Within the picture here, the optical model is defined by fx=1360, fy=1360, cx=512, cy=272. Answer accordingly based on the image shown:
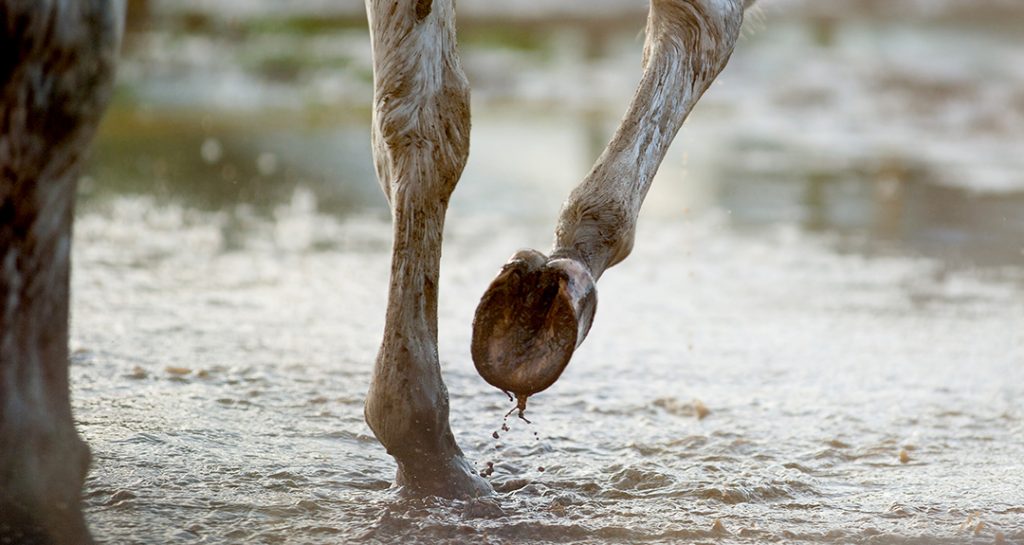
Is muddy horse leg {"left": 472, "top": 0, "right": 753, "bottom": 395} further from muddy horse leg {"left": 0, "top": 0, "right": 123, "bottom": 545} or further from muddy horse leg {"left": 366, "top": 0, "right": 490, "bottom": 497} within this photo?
muddy horse leg {"left": 0, "top": 0, "right": 123, "bottom": 545}

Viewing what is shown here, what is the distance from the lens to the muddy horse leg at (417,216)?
117 inches

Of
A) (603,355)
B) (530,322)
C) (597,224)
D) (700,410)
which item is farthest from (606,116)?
(530,322)

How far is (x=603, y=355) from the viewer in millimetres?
4609

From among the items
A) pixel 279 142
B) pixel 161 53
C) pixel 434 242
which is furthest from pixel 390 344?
pixel 161 53

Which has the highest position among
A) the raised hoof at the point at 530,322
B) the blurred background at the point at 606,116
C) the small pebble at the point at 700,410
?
the blurred background at the point at 606,116

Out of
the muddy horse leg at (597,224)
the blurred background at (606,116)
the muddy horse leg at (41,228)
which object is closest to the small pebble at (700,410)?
the muddy horse leg at (597,224)

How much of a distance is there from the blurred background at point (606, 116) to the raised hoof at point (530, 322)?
1960mm

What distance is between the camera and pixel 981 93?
40.7ft

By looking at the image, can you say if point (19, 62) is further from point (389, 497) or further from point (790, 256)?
point (790, 256)

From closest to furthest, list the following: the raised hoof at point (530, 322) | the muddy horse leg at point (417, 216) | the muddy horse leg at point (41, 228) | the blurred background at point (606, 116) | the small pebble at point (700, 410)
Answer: the muddy horse leg at point (41, 228), the raised hoof at point (530, 322), the muddy horse leg at point (417, 216), the small pebble at point (700, 410), the blurred background at point (606, 116)

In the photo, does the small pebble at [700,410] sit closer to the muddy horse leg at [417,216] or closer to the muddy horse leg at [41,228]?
the muddy horse leg at [417,216]

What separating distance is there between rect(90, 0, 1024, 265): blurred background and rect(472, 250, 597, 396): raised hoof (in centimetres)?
196

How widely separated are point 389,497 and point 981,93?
34.9ft

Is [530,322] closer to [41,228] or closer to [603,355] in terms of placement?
[41,228]
